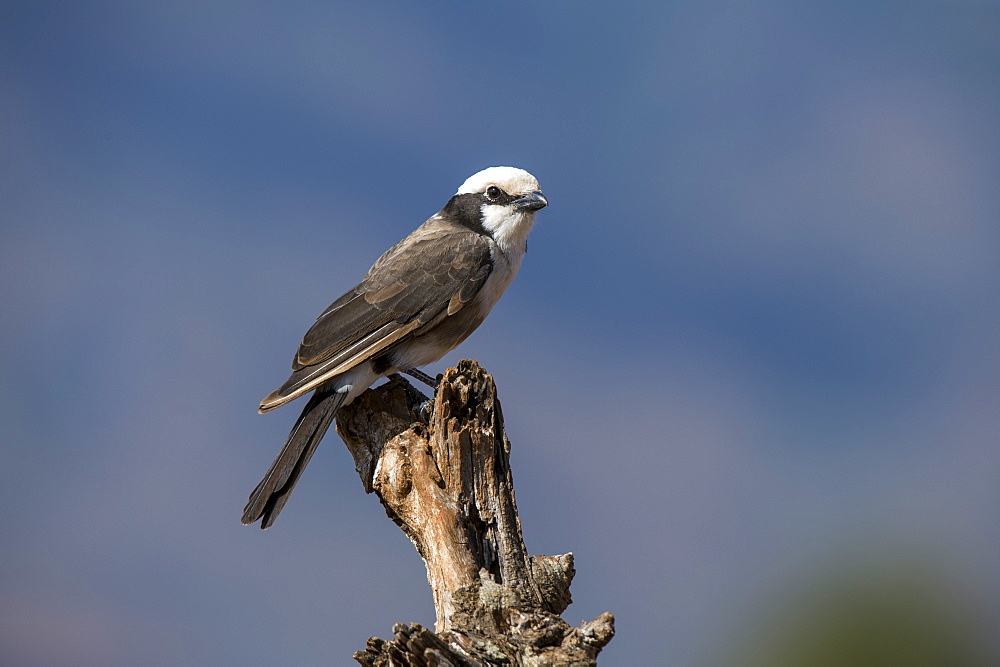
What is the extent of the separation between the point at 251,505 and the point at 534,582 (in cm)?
184

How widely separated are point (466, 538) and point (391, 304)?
1781 millimetres

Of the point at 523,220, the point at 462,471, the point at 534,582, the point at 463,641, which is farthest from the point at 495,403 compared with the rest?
the point at 523,220

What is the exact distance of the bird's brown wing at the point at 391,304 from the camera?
5.66 m

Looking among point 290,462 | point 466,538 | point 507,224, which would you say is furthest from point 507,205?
point 466,538

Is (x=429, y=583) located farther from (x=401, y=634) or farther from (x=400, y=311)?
(x=400, y=311)

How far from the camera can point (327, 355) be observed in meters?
5.68

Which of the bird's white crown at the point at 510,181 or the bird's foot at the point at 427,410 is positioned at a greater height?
the bird's white crown at the point at 510,181

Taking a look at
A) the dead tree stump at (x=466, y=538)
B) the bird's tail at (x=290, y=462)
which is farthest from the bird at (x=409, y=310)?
the dead tree stump at (x=466, y=538)

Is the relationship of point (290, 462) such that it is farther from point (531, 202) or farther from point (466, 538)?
point (531, 202)

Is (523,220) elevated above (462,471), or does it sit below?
above

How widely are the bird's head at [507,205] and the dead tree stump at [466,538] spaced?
162cm

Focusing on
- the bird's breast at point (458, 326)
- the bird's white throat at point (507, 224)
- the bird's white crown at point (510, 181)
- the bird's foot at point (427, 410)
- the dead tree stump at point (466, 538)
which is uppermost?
the bird's white crown at point (510, 181)

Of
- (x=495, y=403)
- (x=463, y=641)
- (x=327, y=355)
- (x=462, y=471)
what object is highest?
(x=327, y=355)

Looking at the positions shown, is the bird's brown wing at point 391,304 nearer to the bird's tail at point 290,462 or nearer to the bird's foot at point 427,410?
the bird's tail at point 290,462
